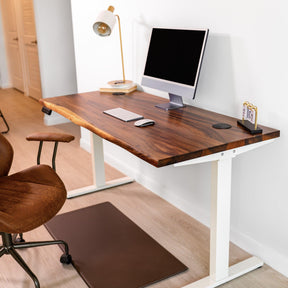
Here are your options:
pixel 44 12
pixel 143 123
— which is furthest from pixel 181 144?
pixel 44 12

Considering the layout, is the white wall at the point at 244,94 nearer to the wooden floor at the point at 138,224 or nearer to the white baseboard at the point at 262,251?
the white baseboard at the point at 262,251

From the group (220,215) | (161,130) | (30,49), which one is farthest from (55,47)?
(220,215)

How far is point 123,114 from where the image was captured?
232 centimetres

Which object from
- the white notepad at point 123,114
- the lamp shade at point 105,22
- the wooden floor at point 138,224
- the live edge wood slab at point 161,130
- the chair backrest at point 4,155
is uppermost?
the lamp shade at point 105,22

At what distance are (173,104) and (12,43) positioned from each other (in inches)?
212

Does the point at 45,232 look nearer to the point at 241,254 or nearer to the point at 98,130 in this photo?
the point at 98,130

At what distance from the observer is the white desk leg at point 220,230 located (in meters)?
1.89

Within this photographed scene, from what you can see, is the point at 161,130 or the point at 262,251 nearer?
the point at 161,130

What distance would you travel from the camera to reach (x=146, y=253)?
2291 mm

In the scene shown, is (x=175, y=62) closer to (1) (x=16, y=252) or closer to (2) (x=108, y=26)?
(2) (x=108, y=26)

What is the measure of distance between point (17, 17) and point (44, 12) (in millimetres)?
1926

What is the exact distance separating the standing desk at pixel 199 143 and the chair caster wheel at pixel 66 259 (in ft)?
2.23

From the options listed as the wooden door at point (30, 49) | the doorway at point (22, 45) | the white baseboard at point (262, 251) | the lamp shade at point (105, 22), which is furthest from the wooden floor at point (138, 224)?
the doorway at point (22, 45)

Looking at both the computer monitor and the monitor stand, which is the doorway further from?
the monitor stand
